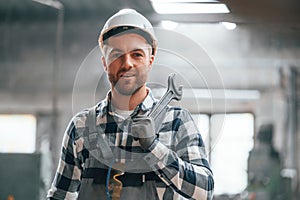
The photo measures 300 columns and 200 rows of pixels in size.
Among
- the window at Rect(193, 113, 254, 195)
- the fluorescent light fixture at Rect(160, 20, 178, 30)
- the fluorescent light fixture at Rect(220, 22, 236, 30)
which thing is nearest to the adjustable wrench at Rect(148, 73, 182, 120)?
the fluorescent light fixture at Rect(160, 20, 178, 30)

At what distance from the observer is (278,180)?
1.71m

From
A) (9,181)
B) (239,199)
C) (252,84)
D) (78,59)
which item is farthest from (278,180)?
(9,181)

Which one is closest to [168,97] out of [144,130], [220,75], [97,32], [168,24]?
[144,130]

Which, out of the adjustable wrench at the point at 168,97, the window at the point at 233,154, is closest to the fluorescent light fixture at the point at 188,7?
the window at the point at 233,154

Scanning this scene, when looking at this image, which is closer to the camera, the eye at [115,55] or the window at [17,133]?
the eye at [115,55]

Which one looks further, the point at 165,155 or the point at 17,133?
the point at 17,133

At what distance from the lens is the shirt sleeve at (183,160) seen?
2.60ft

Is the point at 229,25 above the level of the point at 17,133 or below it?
above

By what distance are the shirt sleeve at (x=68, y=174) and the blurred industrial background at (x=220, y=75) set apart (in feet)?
2.14

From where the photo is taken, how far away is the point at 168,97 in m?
0.90

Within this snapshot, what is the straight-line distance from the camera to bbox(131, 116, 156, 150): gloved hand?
0.79 metres

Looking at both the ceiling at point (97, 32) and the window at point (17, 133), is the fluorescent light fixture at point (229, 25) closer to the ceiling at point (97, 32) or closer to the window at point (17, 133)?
the ceiling at point (97, 32)

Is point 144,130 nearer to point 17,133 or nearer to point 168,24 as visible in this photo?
point 168,24

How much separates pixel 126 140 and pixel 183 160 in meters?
0.11
